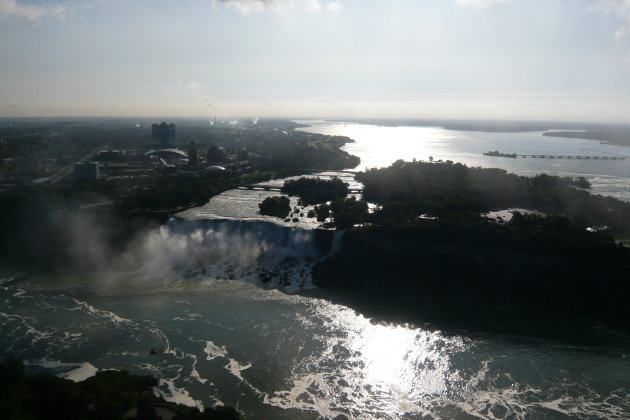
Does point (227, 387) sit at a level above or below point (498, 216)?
below

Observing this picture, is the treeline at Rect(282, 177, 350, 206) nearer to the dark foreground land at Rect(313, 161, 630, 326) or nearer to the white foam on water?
the dark foreground land at Rect(313, 161, 630, 326)

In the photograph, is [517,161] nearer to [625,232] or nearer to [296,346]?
[625,232]

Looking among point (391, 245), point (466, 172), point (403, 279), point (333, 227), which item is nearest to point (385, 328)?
point (403, 279)

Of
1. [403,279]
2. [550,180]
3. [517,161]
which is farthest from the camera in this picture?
[517,161]

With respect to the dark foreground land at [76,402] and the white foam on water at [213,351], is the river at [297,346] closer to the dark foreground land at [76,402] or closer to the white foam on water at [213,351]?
the white foam on water at [213,351]

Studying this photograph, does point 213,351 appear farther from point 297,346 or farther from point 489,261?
point 489,261

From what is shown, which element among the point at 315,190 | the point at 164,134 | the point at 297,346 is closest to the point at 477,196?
the point at 315,190

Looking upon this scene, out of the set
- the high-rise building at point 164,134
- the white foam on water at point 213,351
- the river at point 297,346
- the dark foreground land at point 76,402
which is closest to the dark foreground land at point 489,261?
the river at point 297,346
